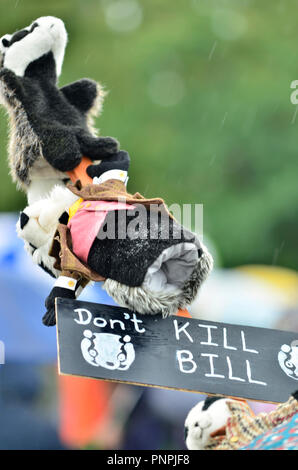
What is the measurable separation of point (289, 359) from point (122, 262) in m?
0.33

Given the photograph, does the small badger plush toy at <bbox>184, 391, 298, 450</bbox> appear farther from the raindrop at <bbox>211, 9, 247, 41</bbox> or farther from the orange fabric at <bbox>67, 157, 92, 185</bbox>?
the raindrop at <bbox>211, 9, 247, 41</bbox>

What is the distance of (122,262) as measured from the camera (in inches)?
55.5

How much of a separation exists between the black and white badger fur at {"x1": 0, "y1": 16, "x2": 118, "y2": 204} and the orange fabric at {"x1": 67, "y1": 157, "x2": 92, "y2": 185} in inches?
0.5

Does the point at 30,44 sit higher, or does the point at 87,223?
the point at 30,44

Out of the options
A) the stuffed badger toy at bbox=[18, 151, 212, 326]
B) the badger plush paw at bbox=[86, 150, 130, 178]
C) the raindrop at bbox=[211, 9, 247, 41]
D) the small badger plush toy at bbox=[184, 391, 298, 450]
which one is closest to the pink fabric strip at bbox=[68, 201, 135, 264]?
the stuffed badger toy at bbox=[18, 151, 212, 326]

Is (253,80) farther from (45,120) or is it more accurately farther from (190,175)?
(45,120)

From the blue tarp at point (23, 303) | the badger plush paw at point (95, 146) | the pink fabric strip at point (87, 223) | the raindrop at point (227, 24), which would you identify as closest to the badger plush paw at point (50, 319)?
the pink fabric strip at point (87, 223)

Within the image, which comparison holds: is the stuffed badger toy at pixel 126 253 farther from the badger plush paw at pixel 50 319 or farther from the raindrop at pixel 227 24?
the raindrop at pixel 227 24

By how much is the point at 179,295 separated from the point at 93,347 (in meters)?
0.19

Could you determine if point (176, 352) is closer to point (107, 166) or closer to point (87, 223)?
point (87, 223)

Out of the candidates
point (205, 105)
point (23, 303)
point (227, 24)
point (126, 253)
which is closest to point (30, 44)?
point (126, 253)

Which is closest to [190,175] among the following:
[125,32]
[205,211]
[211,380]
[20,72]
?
[205,211]

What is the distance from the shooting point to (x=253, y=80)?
3.95 m
